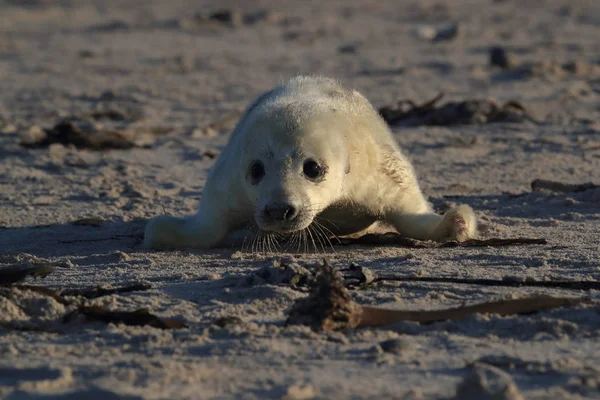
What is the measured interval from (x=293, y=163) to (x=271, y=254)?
0.50m

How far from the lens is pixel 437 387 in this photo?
333 cm

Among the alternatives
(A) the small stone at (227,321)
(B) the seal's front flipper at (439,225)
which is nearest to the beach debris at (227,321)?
(A) the small stone at (227,321)

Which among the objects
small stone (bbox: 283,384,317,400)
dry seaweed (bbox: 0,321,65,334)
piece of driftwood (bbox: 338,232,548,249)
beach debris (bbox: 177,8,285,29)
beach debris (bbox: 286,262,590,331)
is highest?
beach debris (bbox: 177,8,285,29)

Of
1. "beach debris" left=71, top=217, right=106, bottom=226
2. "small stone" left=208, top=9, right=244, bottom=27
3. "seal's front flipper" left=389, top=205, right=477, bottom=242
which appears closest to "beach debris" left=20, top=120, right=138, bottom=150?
"beach debris" left=71, top=217, right=106, bottom=226

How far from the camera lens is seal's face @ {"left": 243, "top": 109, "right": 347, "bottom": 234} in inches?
206

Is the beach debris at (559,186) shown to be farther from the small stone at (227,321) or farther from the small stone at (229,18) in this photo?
the small stone at (229,18)

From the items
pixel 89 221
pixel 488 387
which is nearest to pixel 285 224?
pixel 89 221

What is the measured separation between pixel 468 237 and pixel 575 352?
2045 mm

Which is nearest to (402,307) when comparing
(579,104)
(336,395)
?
(336,395)

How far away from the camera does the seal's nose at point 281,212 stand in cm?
518

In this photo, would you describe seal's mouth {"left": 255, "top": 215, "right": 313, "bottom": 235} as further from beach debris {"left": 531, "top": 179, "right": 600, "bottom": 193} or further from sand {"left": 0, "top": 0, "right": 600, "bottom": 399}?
beach debris {"left": 531, "top": 179, "right": 600, "bottom": 193}

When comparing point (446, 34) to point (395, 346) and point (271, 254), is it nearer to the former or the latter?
point (271, 254)

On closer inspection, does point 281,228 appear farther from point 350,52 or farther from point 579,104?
point 350,52

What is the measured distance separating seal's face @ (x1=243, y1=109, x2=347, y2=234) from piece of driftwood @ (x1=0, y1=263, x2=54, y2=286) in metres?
0.99
